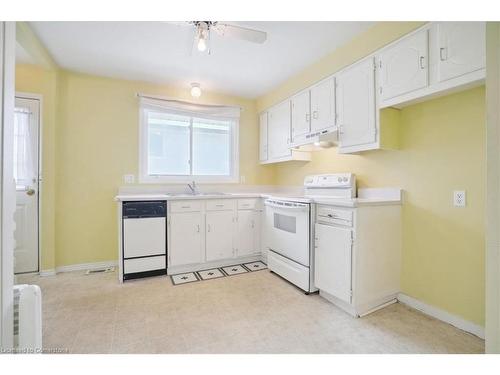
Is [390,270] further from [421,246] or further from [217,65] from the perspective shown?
[217,65]

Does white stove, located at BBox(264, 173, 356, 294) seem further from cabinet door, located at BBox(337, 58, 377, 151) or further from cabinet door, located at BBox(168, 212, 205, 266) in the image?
cabinet door, located at BBox(168, 212, 205, 266)

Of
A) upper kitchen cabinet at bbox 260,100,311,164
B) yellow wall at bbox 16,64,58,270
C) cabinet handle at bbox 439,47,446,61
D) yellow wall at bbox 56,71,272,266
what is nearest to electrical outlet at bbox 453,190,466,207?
cabinet handle at bbox 439,47,446,61

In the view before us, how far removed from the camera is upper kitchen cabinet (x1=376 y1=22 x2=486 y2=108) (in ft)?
4.99

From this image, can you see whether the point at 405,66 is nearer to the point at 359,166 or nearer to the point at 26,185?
the point at 359,166

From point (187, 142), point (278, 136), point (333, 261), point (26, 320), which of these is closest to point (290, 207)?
point (333, 261)

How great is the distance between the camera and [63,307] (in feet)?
6.78

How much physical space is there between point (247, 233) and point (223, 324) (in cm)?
150

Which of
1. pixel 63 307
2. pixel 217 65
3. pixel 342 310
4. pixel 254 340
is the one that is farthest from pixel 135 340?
pixel 217 65

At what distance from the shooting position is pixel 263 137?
383 centimetres

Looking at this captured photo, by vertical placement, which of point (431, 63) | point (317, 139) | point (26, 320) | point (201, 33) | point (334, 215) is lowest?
point (26, 320)

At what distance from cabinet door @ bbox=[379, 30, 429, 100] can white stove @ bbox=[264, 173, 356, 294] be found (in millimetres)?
930

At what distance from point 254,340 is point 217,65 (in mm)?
2782

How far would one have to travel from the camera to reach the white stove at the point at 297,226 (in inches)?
92.3
